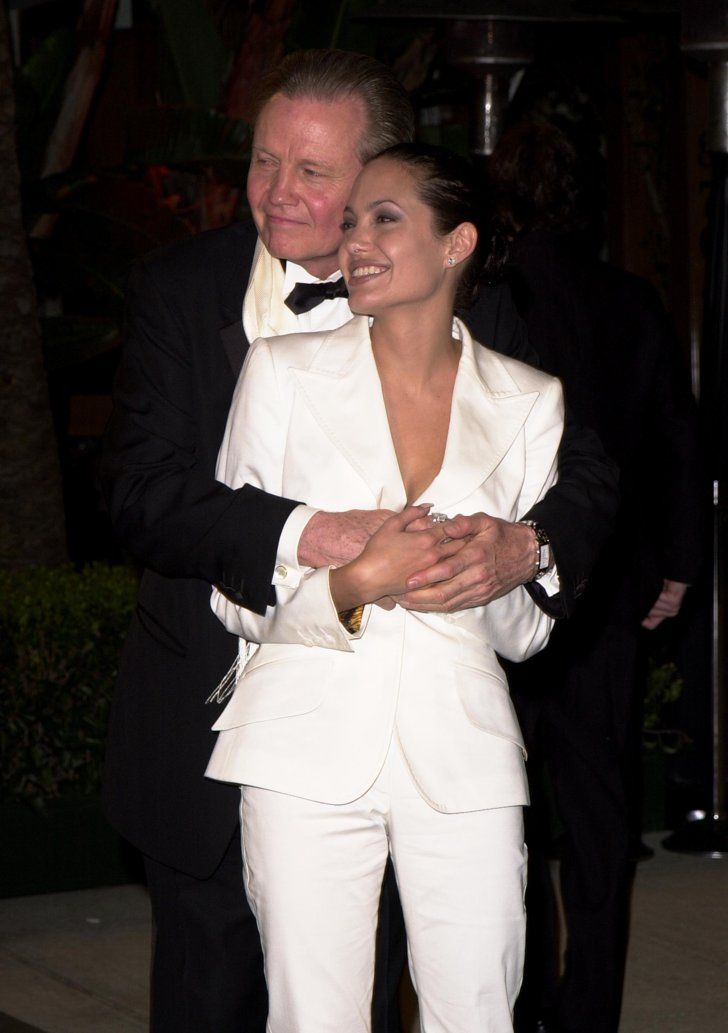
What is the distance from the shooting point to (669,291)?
7.75m

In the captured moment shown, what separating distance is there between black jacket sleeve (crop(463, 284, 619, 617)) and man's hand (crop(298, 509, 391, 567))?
34 cm

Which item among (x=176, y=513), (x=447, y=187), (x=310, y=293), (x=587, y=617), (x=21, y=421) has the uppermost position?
(x=447, y=187)

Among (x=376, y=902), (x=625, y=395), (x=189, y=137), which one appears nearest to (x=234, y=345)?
(x=376, y=902)

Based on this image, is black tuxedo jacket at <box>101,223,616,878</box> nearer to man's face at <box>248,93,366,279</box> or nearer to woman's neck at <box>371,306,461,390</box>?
man's face at <box>248,93,366,279</box>

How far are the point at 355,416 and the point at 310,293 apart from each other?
1.41 ft

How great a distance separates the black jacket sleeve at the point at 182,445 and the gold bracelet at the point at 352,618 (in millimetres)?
136

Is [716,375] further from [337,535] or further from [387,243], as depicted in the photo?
[337,535]

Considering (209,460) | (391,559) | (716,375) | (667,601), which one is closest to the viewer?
(391,559)

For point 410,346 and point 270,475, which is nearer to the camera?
point 270,475

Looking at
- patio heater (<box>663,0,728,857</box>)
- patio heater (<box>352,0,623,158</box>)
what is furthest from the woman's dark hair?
patio heater (<box>352,0,623,158</box>)

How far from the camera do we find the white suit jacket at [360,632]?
8.45 feet

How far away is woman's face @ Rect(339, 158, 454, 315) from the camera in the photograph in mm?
2752

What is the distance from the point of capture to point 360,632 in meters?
2.63

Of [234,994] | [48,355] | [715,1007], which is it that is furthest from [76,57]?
[234,994]
